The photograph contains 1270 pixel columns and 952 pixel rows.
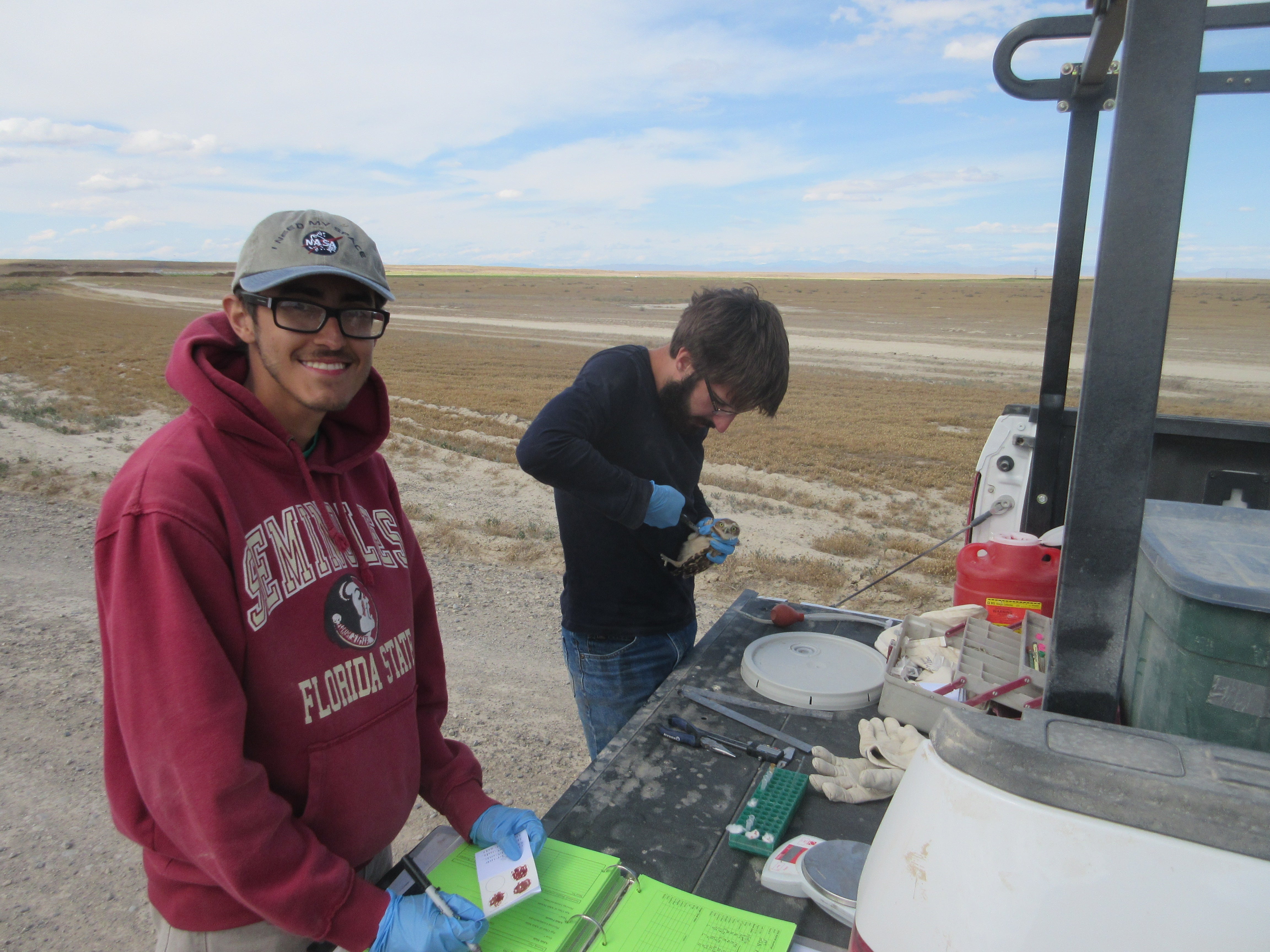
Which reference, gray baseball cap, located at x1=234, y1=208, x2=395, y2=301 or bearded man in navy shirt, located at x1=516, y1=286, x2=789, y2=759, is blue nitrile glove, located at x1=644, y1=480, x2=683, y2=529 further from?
gray baseball cap, located at x1=234, y1=208, x2=395, y2=301

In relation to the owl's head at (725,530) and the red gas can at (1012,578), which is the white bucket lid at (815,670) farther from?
the red gas can at (1012,578)

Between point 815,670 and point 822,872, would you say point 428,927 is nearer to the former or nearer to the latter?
point 822,872

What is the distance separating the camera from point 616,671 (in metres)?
2.51

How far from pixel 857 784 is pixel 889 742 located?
21 centimetres

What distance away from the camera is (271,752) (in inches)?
51.7

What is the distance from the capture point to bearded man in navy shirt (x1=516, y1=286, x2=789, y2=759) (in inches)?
88.7

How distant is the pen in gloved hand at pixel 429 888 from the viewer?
1.28 m

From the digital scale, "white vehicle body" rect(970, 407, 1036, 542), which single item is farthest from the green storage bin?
"white vehicle body" rect(970, 407, 1036, 542)

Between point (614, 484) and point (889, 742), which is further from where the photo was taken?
point (614, 484)

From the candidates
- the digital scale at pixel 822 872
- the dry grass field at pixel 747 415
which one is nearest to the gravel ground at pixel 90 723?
the dry grass field at pixel 747 415

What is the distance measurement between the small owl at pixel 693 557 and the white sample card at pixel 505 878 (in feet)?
3.94

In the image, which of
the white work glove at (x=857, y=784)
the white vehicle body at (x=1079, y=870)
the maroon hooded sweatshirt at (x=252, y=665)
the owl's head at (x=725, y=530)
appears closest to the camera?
the white vehicle body at (x=1079, y=870)

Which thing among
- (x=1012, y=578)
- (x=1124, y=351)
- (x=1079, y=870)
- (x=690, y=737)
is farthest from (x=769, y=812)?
(x=1012, y=578)

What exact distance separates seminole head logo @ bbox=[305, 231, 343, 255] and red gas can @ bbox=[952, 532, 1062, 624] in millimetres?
2217
